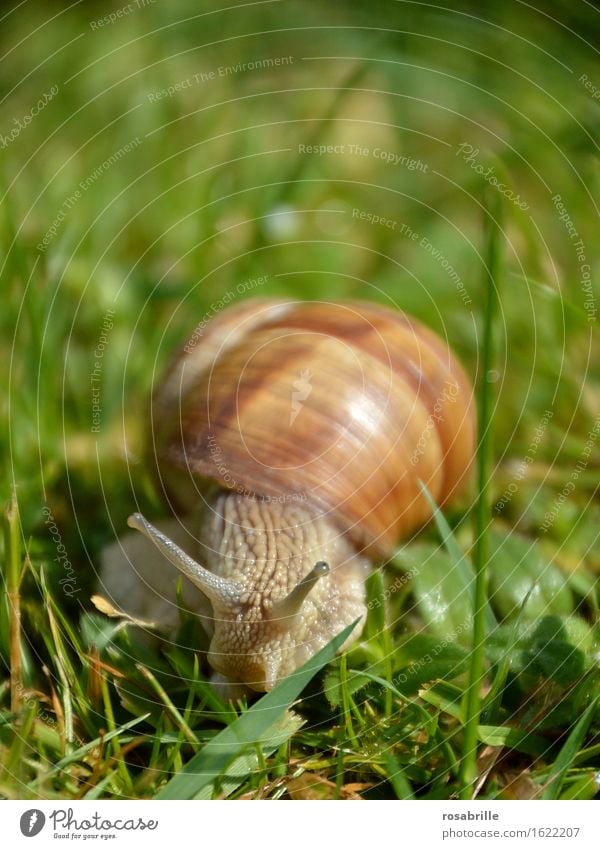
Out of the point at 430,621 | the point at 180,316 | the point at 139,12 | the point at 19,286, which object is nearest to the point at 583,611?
the point at 430,621

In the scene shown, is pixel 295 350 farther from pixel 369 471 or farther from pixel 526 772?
pixel 526 772
